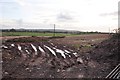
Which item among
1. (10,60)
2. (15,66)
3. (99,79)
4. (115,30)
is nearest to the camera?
(99,79)

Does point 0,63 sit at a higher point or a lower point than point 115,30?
lower

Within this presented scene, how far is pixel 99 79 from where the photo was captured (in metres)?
9.22

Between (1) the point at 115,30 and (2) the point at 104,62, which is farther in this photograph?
(1) the point at 115,30

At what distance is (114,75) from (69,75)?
179 centimetres

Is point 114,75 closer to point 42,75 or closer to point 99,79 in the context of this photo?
point 99,79

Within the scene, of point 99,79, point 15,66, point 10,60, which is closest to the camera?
point 99,79

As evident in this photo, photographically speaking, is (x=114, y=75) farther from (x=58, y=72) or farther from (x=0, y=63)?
(x=0, y=63)

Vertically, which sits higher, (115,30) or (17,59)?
(115,30)

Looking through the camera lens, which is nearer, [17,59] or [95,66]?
[95,66]

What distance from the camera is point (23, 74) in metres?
9.77

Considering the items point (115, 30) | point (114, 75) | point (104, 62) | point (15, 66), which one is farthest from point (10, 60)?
point (115, 30)

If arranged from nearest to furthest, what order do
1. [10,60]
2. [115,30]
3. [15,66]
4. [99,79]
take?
1. [99,79]
2. [15,66]
3. [10,60]
4. [115,30]

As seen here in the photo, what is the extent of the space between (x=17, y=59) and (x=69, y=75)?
4127 millimetres

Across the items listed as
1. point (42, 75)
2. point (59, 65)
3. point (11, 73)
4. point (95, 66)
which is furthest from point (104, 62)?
point (11, 73)
